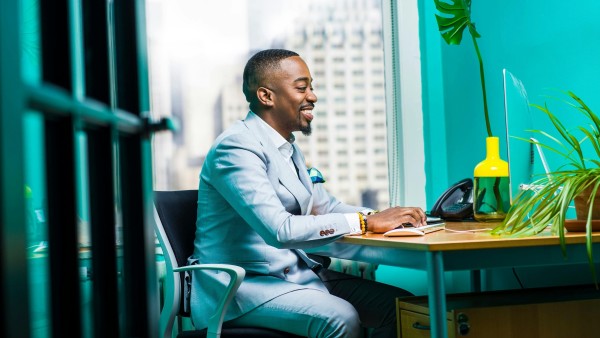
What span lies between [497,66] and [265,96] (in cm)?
117

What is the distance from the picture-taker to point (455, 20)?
10.2 feet

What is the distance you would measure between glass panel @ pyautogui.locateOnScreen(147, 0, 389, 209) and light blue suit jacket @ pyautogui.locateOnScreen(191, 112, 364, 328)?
2.56ft

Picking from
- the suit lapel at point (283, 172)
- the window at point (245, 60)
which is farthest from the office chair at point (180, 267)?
the window at point (245, 60)

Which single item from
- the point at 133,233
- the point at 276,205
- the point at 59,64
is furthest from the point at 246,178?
the point at 59,64

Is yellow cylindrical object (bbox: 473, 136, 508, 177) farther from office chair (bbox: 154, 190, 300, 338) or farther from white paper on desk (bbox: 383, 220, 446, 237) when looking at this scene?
office chair (bbox: 154, 190, 300, 338)

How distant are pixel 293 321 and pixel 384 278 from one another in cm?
148

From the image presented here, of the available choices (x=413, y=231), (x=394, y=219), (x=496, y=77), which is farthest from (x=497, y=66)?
(x=413, y=231)

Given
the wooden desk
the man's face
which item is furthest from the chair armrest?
the man's face

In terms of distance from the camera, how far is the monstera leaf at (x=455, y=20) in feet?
9.95

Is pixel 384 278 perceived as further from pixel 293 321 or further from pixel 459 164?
pixel 293 321

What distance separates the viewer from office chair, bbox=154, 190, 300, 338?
6.79ft

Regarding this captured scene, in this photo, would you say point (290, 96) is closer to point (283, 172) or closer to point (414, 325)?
point (283, 172)

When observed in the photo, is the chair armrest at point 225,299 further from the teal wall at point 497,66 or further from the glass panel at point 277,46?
the teal wall at point 497,66

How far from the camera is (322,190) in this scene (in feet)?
9.57
